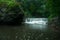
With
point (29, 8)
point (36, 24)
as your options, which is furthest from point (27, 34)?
point (29, 8)

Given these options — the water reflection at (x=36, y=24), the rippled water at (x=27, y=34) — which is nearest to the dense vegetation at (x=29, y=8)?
the water reflection at (x=36, y=24)

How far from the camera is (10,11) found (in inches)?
1419

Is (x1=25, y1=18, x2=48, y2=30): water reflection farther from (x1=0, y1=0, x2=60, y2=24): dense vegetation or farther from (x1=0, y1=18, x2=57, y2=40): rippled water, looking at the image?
(x1=0, y1=18, x2=57, y2=40): rippled water

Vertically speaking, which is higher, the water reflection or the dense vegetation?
the dense vegetation

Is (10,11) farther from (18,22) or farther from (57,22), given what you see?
(57,22)

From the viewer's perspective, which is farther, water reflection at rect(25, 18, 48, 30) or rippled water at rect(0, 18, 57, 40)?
water reflection at rect(25, 18, 48, 30)

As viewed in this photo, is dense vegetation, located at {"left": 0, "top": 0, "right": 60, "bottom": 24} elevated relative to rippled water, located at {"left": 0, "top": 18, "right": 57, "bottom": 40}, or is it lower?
elevated

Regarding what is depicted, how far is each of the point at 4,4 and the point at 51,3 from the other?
10827 millimetres

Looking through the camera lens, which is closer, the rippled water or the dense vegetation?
the rippled water

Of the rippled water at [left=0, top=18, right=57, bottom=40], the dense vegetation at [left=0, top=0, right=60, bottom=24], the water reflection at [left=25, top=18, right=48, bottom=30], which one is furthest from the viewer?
the water reflection at [left=25, top=18, right=48, bottom=30]

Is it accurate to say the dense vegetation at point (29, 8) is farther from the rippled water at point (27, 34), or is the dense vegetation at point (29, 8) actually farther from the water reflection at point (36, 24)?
the rippled water at point (27, 34)

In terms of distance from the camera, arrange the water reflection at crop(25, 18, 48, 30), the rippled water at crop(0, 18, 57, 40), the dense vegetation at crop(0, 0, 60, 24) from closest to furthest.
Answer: the rippled water at crop(0, 18, 57, 40), the dense vegetation at crop(0, 0, 60, 24), the water reflection at crop(25, 18, 48, 30)

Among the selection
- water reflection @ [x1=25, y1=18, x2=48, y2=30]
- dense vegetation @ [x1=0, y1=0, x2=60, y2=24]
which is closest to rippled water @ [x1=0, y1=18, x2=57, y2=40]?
water reflection @ [x1=25, y1=18, x2=48, y2=30]

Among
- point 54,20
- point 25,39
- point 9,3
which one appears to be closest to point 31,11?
point 9,3
